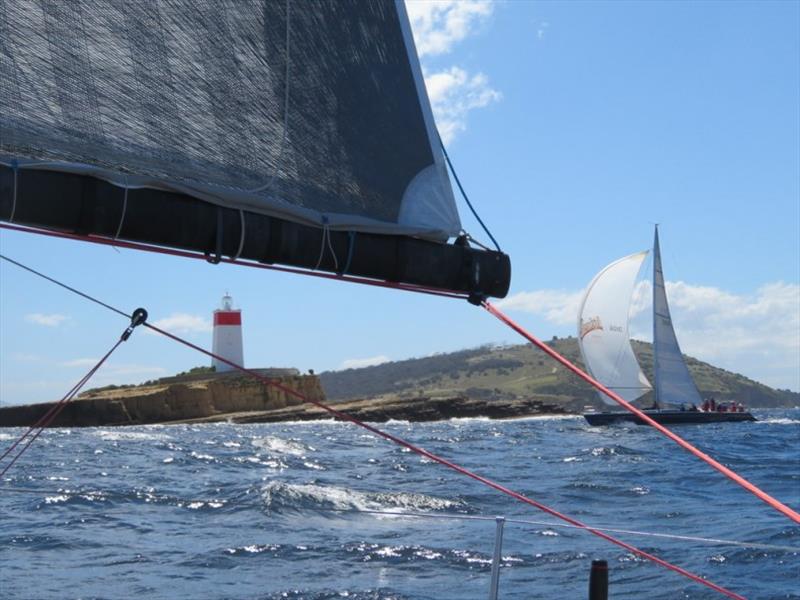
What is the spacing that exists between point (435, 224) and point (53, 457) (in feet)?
62.6

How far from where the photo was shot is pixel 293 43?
380 cm

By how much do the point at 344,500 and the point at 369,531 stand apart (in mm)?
2487

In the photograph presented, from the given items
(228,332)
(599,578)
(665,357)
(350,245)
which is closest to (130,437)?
(228,332)

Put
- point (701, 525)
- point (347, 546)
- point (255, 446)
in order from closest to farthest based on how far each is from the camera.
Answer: point (347, 546) < point (701, 525) < point (255, 446)

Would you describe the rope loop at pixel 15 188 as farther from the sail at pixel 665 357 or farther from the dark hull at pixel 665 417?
the sail at pixel 665 357

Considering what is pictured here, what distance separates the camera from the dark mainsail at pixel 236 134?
3221mm

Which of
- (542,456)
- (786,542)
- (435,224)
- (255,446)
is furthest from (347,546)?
(255,446)

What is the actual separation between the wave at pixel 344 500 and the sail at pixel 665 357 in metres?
34.6

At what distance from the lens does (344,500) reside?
12.6 metres

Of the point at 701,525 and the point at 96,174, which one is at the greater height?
the point at 96,174

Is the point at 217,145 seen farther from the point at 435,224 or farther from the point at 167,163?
the point at 435,224

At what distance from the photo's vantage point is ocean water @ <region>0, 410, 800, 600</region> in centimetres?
757

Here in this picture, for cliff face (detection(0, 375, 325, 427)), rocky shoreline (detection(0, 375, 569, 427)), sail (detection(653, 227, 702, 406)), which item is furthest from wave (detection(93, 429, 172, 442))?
sail (detection(653, 227, 702, 406))

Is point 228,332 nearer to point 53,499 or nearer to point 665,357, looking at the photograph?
point 665,357
